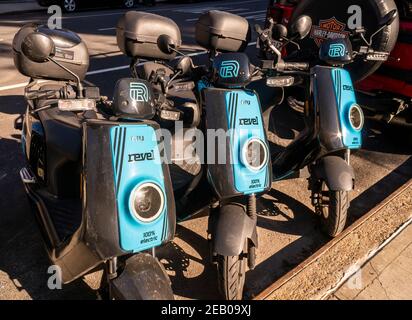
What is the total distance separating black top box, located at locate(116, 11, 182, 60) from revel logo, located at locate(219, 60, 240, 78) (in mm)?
1013

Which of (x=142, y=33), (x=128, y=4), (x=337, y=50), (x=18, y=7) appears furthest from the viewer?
(x=128, y=4)

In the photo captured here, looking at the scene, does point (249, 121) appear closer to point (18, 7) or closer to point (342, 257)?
point (342, 257)

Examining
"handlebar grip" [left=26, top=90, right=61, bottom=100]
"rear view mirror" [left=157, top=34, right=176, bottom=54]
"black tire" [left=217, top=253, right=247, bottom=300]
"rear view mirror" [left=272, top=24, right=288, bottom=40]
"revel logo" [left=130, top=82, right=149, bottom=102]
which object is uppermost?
"rear view mirror" [left=272, top=24, right=288, bottom=40]

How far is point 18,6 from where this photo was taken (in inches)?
556

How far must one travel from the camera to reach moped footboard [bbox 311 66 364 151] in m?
3.00

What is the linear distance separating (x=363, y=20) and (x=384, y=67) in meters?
0.72

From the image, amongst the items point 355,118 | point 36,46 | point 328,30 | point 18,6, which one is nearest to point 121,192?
point 36,46

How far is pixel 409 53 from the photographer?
13.7 ft

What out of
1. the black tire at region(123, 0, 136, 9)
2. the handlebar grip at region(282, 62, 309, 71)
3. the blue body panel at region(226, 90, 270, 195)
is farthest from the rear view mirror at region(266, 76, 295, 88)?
the black tire at region(123, 0, 136, 9)

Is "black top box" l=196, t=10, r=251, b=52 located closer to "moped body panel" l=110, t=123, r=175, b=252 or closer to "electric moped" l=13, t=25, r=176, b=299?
"electric moped" l=13, t=25, r=176, b=299

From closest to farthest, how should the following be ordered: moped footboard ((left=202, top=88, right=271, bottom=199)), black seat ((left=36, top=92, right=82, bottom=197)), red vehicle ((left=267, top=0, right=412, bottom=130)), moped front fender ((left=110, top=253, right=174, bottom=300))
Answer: moped front fender ((left=110, top=253, right=174, bottom=300)) < moped footboard ((left=202, top=88, right=271, bottom=199)) < black seat ((left=36, top=92, right=82, bottom=197)) < red vehicle ((left=267, top=0, right=412, bottom=130))

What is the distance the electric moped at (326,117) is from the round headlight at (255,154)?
54 centimetres

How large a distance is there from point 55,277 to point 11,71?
17.4 ft
